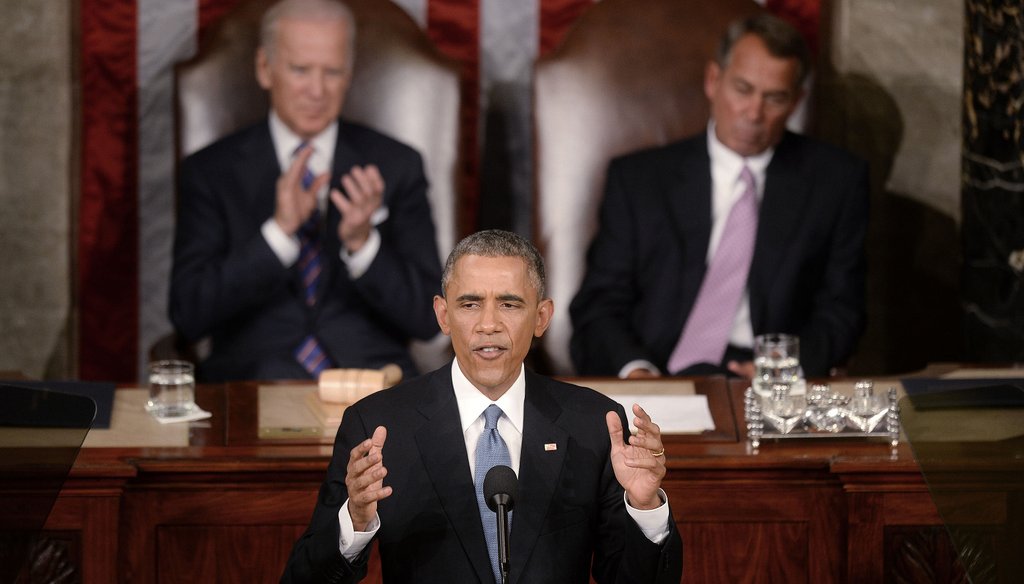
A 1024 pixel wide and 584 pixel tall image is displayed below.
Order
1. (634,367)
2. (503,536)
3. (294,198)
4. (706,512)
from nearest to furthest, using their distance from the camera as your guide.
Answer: (503,536)
(706,512)
(634,367)
(294,198)

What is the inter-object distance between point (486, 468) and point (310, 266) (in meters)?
2.40

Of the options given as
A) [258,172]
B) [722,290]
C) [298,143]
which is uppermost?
[298,143]

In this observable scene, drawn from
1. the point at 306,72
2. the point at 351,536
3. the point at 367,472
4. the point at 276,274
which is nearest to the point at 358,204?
the point at 276,274

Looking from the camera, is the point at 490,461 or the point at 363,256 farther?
the point at 363,256

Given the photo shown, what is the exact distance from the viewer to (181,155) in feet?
14.9

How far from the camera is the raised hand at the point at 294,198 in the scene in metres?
4.27

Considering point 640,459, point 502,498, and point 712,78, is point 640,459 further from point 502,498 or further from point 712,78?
point 712,78

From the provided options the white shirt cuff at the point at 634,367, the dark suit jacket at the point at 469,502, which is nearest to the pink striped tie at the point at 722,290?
the white shirt cuff at the point at 634,367

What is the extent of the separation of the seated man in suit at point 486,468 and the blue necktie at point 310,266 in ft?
7.15

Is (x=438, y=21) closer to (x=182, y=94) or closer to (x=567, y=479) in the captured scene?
(x=182, y=94)

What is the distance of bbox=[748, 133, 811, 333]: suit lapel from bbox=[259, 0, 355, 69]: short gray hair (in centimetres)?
133

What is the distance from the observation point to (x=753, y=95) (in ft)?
14.5

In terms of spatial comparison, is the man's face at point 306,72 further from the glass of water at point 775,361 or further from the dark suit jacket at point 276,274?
the glass of water at point 775,361

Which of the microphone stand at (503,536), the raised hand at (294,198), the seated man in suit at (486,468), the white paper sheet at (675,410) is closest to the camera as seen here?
the microphone stand at (503,536)
